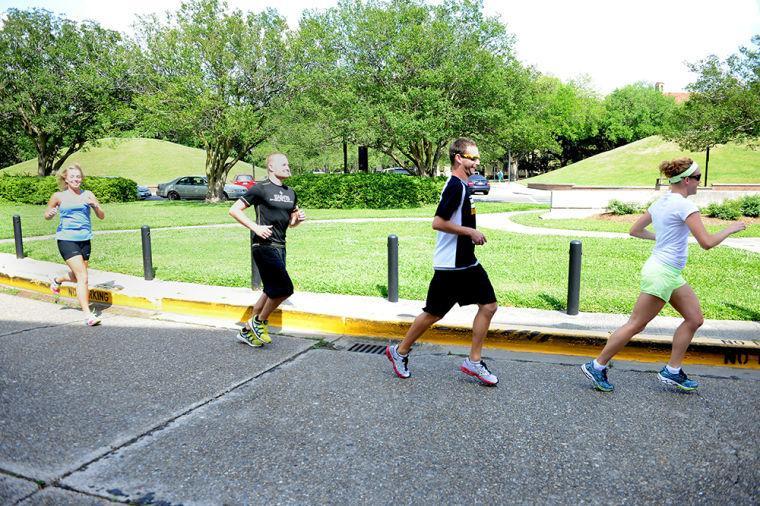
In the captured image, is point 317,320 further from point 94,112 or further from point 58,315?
point 94,112

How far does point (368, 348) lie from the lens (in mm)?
5727

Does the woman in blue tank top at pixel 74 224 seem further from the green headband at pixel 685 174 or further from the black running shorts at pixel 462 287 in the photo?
the green headband at pixel 685 174

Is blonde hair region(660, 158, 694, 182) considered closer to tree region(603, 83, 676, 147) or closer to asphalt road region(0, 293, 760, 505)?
asphalt road region(0, 293, 760, 505)

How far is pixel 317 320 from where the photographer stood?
252 inches

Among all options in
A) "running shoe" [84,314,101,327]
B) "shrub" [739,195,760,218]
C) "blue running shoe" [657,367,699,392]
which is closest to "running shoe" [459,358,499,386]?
"blue running shoe" [657,367,699,392]

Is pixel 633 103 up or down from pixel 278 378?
up

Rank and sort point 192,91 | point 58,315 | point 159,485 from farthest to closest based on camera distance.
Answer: point 192,91
point 58,315
point 159,485

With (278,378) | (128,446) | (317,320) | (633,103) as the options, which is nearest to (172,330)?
(317,320)

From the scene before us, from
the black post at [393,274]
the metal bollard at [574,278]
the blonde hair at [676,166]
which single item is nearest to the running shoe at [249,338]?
the black post at [393,274]

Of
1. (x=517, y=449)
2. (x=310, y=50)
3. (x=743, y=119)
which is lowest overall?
(x=517, y=449)

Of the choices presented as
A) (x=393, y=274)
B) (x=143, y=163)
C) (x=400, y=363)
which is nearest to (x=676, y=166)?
(x=400, y=363)

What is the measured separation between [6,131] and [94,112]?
8104mm

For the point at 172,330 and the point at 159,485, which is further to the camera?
the point at 172,330

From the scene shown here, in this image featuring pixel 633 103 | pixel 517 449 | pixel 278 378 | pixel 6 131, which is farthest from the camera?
pixel 633 103
